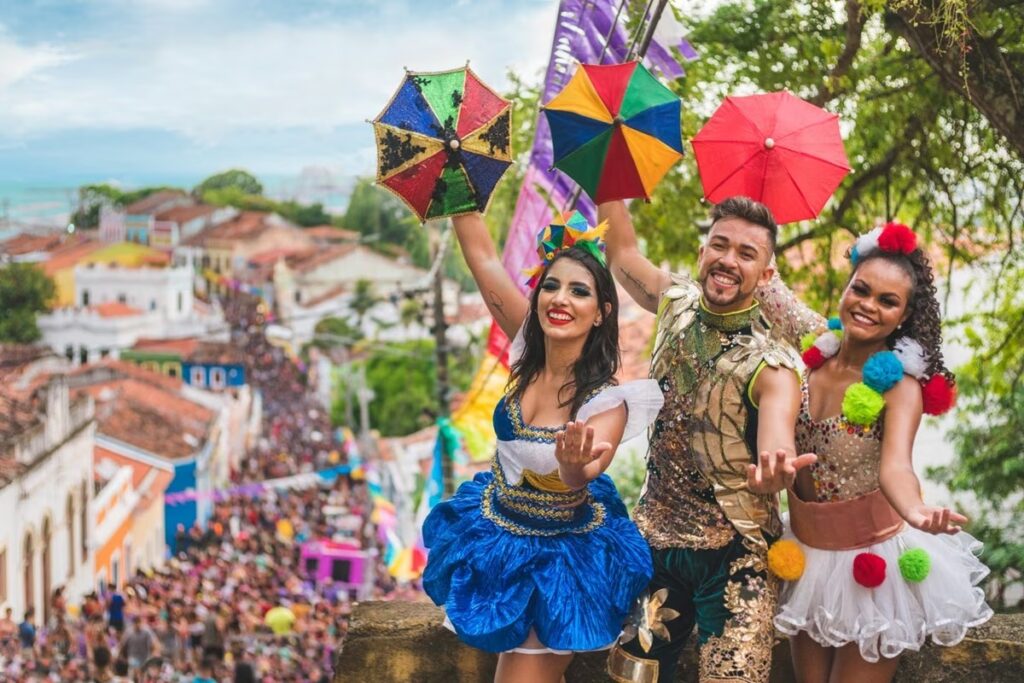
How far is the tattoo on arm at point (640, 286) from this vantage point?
10.1 ft

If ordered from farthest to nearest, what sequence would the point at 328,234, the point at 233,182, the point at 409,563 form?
1. the point at 328,234
2. the point at 233,182
3. the point at 409,563

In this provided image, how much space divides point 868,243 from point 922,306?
0.64 feet

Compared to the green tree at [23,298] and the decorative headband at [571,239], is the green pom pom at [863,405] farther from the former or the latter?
the green tree at [23,298]

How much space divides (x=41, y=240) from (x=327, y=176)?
9965 millimetres

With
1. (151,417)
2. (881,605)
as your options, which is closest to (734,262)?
(881,605)

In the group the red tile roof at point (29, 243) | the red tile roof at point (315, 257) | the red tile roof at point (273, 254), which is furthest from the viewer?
the red tile roof at point (315, 257)

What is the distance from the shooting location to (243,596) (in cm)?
1975

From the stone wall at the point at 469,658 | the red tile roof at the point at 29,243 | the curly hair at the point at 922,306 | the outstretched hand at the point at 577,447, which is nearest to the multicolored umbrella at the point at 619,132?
the curly hair at the point at 922,306

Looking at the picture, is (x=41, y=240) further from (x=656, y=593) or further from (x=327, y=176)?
(x=656, y=593)

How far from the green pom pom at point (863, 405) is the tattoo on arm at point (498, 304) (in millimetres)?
897

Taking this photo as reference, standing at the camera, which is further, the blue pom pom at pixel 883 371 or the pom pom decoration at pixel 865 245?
the pom pom decoration at pixel 865 245

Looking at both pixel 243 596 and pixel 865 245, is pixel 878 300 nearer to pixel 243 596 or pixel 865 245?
pixel 865 245

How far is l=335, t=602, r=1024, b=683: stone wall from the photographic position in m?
3.36

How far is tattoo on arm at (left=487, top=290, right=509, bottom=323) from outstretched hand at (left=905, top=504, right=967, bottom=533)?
113cm
